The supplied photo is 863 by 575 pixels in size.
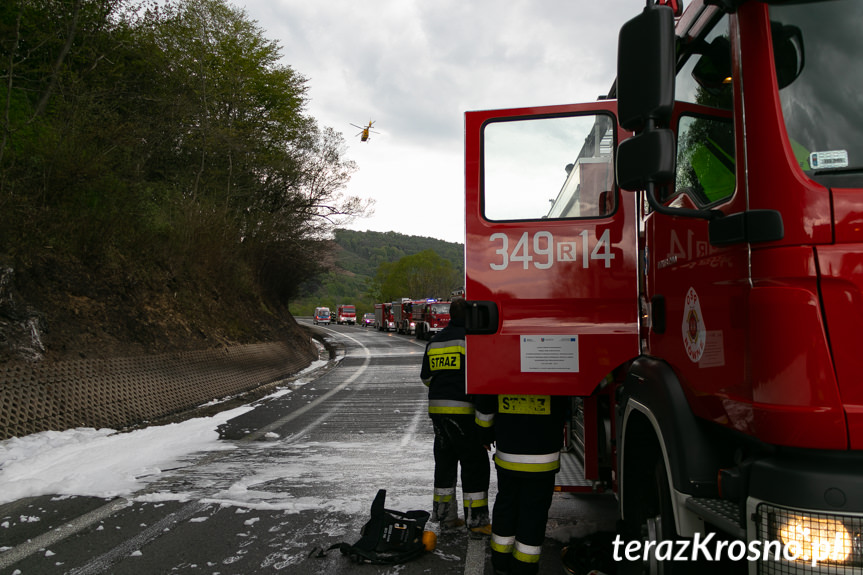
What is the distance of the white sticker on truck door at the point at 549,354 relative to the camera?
152 inches

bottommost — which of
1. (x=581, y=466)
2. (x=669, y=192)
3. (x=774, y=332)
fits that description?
(x=581, y=466)

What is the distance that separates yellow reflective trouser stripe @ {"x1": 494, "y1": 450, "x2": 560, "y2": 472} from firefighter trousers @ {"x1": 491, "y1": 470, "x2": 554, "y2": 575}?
4cm

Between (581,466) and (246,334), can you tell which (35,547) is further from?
(246,334)

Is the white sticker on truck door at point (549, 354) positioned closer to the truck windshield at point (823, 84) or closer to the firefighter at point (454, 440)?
the firefighter at point (454, 440)

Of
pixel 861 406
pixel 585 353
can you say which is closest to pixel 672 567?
pixel 861 406

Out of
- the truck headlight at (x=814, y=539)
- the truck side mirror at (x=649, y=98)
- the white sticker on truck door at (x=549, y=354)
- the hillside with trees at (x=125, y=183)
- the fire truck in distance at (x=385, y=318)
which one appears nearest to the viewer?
the truck headlight at (x=814, y=539)

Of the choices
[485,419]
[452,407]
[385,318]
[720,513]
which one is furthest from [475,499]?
[385,318]

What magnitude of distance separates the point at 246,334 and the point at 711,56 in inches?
748

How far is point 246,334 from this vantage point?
2033 cm

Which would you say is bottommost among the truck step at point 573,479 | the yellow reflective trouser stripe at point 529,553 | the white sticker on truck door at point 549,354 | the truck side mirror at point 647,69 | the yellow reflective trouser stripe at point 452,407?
the yellow reflective trouser stripe at point 529,553

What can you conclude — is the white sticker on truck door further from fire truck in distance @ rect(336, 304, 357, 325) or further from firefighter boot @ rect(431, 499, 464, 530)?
fire truck in distance @ rect(336, 304, 357, 325)

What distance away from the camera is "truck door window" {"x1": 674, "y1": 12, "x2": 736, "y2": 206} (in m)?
2.42

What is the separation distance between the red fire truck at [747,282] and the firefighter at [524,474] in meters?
0.29

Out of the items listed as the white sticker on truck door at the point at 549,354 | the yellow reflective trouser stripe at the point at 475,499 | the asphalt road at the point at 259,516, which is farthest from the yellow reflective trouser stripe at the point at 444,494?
the white sticker on truck door at the point at 549,354
